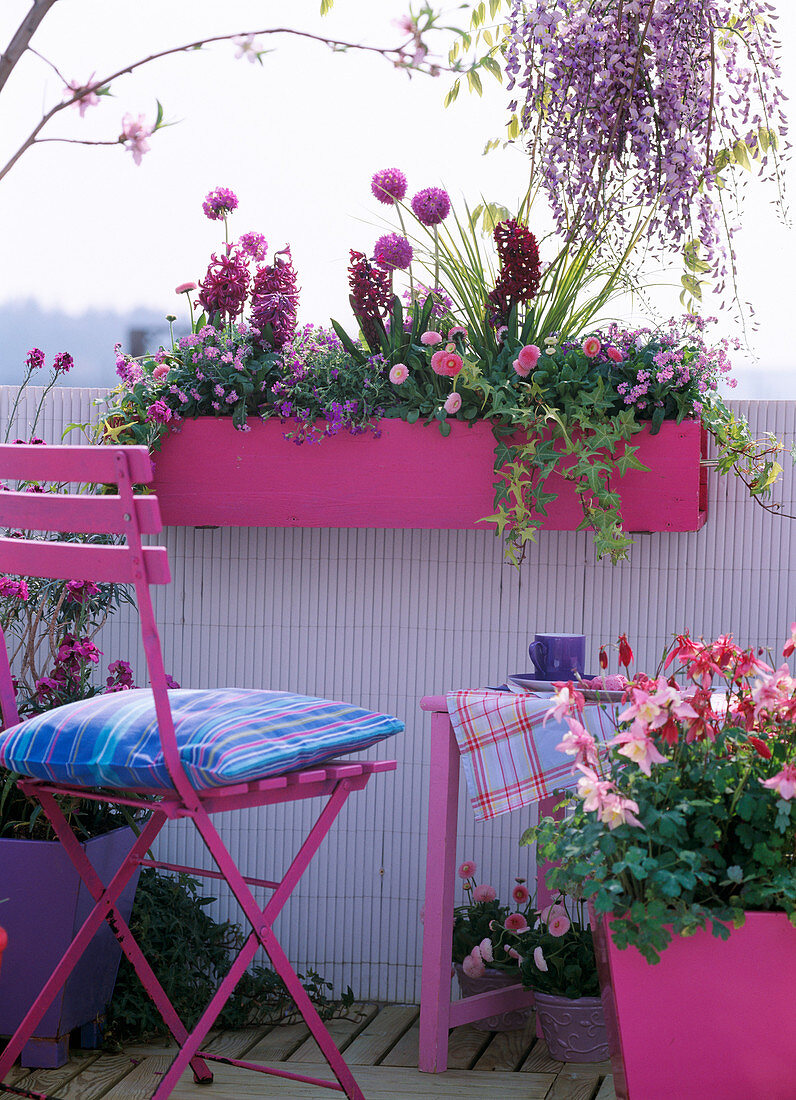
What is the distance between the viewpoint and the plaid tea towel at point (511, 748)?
169 cm

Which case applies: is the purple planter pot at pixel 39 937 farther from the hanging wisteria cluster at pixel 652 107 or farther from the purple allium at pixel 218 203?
the hanging wisteria cluster at pixel 652 107

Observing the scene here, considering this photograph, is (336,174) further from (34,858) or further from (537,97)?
(34,858)

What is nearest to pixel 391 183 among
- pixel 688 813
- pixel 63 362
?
pixel 63 362

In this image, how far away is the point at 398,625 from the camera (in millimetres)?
2295

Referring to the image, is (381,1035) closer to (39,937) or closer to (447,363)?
(39,937)

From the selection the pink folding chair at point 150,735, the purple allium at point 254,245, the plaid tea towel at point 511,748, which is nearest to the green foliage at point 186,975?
the pink folding chair at point 150,735

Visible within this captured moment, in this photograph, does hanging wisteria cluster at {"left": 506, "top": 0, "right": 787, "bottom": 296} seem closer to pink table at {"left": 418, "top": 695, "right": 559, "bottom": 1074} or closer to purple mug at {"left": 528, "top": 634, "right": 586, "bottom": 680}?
purple mug at {"left": 528, "top": 634, "right": 586, "bottom": 680}

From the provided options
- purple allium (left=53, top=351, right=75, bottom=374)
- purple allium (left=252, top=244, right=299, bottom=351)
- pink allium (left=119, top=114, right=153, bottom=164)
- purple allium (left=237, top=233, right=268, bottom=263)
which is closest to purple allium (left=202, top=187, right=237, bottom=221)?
purple allium (left=237, top=233, right=268, bottom=263)

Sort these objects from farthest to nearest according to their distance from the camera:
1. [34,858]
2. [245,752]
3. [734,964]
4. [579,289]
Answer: [579,289], [34,858], [245,752], [734,964]

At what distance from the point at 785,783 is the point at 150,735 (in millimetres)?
738

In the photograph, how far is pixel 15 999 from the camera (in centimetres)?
178

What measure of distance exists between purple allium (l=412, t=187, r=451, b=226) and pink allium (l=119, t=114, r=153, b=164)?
1.16 metres

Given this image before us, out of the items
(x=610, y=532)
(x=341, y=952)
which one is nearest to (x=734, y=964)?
(x=610, y=532)

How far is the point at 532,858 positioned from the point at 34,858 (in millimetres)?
983
